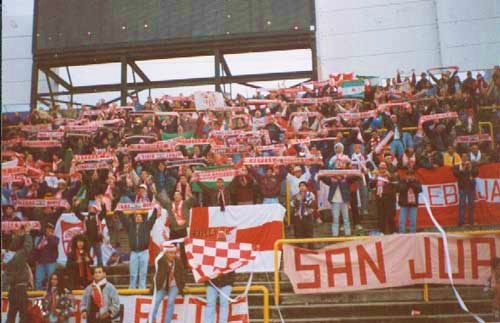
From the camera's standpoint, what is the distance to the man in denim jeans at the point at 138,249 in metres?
10.4

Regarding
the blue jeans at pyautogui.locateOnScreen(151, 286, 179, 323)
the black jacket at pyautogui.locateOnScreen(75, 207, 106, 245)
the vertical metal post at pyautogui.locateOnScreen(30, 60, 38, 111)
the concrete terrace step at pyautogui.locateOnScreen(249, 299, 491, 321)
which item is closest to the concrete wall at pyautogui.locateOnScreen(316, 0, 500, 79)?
the vertical metal post at pyautogui.locateOnScreen(30, 60, 38, 111)

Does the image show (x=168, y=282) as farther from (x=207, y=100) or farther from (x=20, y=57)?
(x=20, y=57)

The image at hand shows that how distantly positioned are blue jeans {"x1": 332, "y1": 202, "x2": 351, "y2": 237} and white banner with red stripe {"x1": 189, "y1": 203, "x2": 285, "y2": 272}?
1.03m

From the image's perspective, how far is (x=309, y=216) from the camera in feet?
36.9

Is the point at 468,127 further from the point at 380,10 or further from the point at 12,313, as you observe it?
the point at 12,313

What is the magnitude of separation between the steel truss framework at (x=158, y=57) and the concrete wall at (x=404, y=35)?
1034 mm

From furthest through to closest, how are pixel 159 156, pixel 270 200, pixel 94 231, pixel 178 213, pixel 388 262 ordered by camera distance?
1. pixel 159 156
2. pixel 270 200
3. pixel 94 231
4. pixel 178 213
5. pixel 388 262

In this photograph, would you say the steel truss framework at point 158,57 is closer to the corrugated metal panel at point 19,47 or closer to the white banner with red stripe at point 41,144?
the corrugated metal panel at point 19,47

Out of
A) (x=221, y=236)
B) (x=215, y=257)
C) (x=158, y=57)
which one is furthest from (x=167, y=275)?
(x=158, y=57)

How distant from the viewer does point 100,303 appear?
939 cm

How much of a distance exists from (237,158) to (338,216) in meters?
4.24

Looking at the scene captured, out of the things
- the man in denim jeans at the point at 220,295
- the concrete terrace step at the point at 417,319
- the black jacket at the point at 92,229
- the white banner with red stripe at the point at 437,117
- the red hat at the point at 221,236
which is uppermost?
the white banner with red stripe at the point at 437,117

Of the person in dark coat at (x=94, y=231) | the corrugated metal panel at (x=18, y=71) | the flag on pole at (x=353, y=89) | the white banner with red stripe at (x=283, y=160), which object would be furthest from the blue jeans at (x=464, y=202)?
the corrugated metal panel at (x=18, y=71)

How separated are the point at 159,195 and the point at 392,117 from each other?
20.9ft
